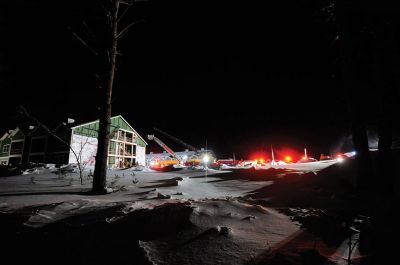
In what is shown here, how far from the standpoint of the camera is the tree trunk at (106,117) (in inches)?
316

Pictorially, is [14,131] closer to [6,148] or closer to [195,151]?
[6,148]

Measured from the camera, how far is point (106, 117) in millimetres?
8633

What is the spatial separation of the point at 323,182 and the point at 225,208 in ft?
19.4

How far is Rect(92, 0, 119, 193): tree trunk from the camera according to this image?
8.03 metres

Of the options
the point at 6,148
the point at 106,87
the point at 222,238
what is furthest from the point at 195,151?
the point at 222,238

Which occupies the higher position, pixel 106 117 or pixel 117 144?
pixel 117 144

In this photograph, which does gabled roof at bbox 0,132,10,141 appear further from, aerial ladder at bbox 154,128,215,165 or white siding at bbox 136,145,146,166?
aerial ladder at bbox 154,128,215,165

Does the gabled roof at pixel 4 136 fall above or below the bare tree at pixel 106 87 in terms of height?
above

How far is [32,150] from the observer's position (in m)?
41.8

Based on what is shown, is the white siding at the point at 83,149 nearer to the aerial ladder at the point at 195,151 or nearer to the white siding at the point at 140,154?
the white siding at the point at 140,154

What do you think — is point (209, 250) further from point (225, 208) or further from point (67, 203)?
point (67, 203)

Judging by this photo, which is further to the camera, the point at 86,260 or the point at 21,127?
the point at 21,127

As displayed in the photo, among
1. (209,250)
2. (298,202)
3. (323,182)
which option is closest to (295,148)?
(323,182)

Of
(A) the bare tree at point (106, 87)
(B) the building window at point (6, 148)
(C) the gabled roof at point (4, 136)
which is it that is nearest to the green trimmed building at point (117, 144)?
(B) the building window at point (6, 148)
